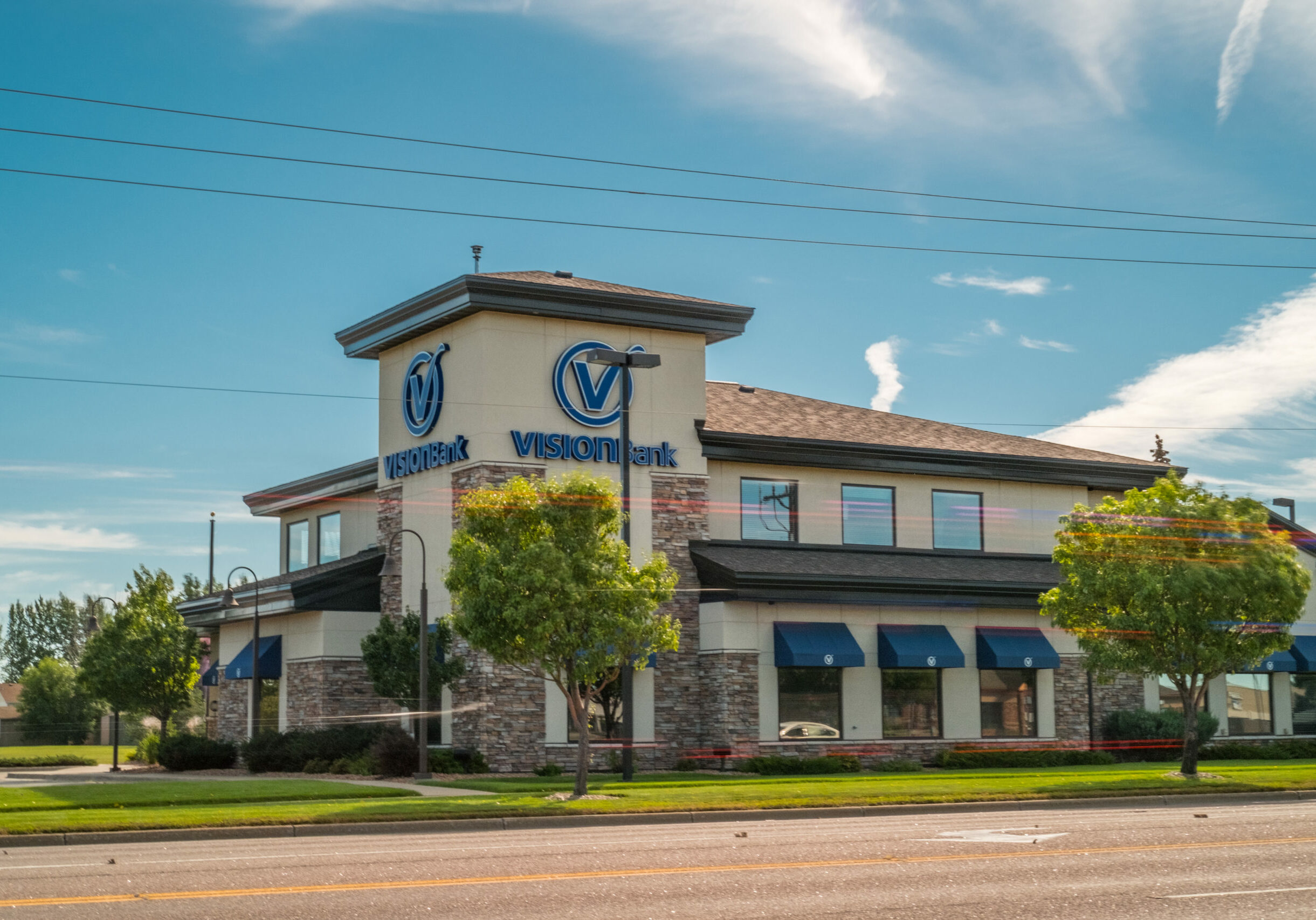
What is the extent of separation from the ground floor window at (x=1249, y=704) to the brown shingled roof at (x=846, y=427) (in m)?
7.24

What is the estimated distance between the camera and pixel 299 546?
4600cm

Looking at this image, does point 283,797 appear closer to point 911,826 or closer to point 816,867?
point 911,826

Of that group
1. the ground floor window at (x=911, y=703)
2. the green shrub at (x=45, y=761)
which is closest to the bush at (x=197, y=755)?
the green shrub at (x=45, y=761)

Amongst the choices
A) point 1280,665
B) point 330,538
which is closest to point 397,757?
point 330,538

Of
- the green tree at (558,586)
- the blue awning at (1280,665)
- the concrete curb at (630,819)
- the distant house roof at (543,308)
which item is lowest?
the concrete curb at (630,819)

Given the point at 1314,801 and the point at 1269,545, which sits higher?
the point at 1269,545

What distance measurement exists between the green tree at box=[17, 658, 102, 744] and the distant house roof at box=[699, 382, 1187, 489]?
5335 centimetres

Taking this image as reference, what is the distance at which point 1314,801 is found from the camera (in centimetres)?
2562

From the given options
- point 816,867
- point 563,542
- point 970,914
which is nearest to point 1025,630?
point 563,542

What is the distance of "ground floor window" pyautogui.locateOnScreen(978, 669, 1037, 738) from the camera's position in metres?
39.4

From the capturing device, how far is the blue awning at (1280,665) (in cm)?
4225

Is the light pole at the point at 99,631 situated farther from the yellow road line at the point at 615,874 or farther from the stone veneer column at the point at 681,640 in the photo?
the yellow road line at the point at 615,874

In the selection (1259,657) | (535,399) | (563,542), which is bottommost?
(1259,657)

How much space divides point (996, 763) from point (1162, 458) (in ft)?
100
